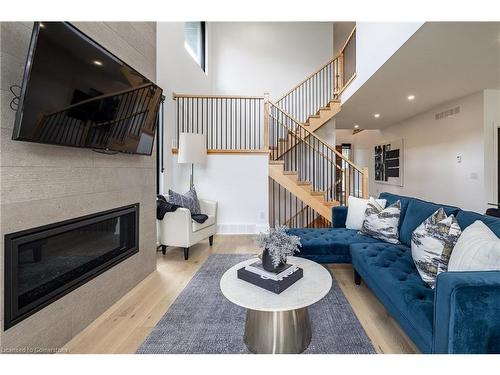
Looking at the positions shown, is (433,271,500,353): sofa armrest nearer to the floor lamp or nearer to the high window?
the floor lamp

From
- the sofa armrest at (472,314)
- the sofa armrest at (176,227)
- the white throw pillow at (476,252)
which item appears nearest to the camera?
the sofa armrest at (472,314)

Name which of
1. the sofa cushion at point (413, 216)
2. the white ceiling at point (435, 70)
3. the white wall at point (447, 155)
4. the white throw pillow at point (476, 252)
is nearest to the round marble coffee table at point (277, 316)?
the white throw pillow at point (476, 252)

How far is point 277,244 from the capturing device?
166 centimetres

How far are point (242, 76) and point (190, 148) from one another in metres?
3.51

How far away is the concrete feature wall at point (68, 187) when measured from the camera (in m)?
1.32

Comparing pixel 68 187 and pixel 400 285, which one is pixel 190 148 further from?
pixel 400 285

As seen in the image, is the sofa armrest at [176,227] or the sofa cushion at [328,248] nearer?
the sofa cushion at [328,248]

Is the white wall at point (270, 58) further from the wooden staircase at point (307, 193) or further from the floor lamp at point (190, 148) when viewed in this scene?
the floor lamp at point (190, 148)

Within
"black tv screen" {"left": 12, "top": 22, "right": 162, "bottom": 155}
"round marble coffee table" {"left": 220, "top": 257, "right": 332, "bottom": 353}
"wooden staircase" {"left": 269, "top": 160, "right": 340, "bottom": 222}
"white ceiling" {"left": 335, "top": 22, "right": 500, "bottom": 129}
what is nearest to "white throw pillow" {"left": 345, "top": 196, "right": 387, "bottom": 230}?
"wooden staircase" {"left": 269, "top": 160, "right": 340, "bottom": 222}

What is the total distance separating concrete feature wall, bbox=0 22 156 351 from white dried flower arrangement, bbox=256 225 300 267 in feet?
4.40

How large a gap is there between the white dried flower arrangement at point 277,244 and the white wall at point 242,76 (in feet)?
9.64

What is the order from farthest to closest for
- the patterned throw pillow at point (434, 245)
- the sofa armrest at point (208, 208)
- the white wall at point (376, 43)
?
the sofa armrest at point (208, 208)
the white wall at point (376, 43)
the patterned throw pillow at point (434, 245)

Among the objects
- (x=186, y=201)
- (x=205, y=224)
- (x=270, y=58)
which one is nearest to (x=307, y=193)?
(x=205, y=224)

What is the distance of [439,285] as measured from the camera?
1157 millimetres
